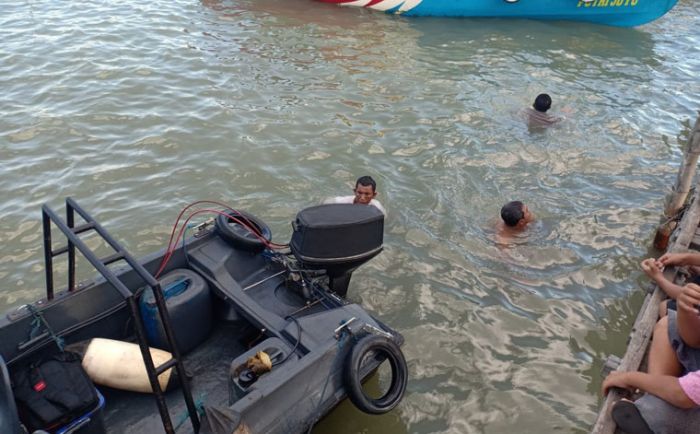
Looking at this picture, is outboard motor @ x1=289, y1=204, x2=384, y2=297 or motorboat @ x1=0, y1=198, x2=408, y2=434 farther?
outboard motor @ x1=289, y1=204, x2=384, y2=297

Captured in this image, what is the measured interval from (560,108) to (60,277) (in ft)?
29.3

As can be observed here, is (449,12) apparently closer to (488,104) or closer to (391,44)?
(391,44)

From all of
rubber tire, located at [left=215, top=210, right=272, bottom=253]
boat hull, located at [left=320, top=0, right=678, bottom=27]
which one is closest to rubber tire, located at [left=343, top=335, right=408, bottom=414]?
rubber tire, located at [left=215, top=210, right=272, bottom=253]

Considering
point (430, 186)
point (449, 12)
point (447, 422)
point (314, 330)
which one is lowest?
point (447, 422)

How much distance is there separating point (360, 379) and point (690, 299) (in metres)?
2.28

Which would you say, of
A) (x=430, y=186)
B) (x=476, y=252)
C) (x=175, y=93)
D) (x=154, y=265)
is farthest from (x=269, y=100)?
(x=154, y=265)

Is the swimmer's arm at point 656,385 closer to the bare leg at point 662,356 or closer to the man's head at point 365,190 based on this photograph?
the bare leg at point 662,356

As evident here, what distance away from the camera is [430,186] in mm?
7684

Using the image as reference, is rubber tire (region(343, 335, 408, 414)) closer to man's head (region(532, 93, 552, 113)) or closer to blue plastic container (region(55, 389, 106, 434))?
blue plastic container (region(55, 389, 106, 434))

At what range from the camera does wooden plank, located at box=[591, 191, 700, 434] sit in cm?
333

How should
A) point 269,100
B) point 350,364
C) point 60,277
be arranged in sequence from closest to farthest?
point 350,364 < point 60,277 < point 269,100

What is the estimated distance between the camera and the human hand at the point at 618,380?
3.41 meters

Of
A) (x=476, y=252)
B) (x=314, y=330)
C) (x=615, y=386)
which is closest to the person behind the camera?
(x=615, y=386)

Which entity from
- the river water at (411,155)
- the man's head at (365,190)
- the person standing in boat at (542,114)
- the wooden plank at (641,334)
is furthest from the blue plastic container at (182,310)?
the person standing in boat at (542,114)
